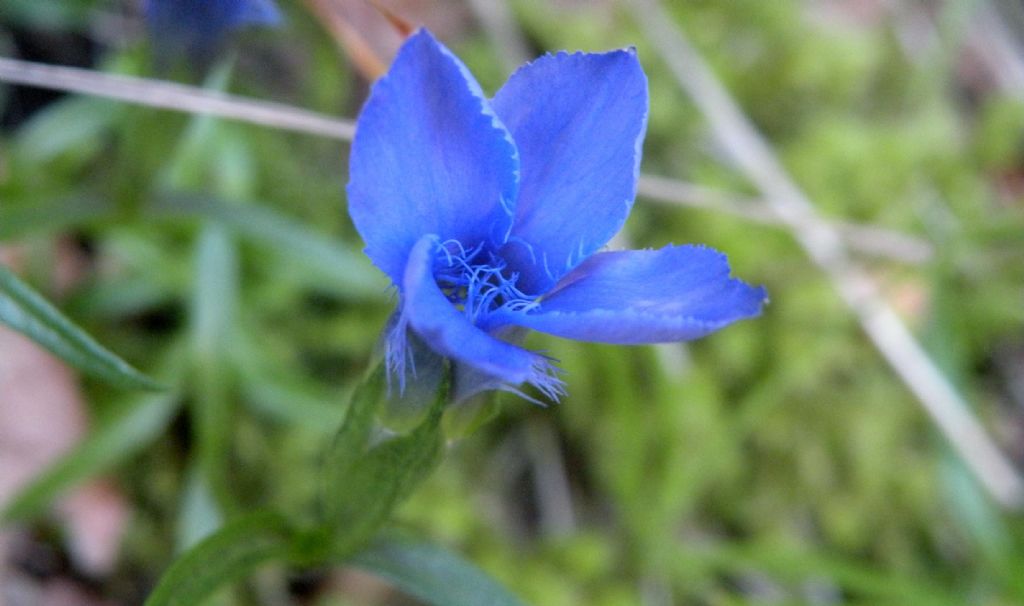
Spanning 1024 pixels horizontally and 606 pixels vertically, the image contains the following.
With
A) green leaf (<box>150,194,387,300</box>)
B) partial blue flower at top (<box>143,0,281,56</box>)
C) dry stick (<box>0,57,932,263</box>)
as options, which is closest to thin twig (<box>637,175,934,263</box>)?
green leaf (<box>150,194,387,300</box>)

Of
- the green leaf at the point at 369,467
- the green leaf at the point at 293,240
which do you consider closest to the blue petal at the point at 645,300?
the green leaf at the point at 369,467

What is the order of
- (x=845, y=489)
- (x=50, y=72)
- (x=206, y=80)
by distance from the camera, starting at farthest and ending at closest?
(x=845, y=489), (x=206, y=80), (x=50, y=72)

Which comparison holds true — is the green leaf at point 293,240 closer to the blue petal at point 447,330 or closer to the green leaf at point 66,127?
the green leaf at point 66,127

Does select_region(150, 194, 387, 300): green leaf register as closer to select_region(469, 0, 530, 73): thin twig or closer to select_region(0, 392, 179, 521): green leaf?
select_region(0, 392, 179, 521): green leaf

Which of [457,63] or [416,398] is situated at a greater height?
[457,63]

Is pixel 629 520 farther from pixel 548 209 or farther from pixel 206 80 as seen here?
pixel 548 209

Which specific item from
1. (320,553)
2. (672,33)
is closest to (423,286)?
(320,553)
